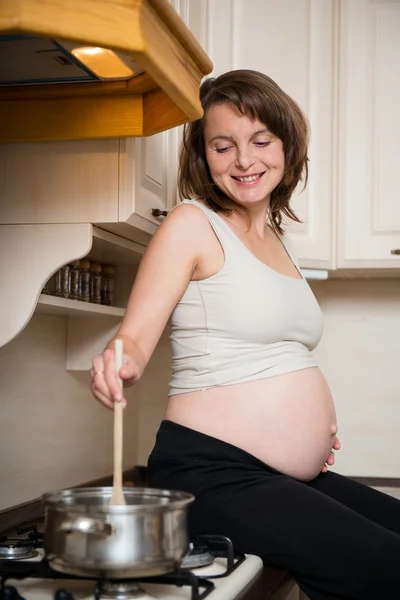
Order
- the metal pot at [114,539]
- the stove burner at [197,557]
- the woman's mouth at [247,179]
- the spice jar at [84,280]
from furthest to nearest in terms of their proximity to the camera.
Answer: the spice jar at [84,280], the woman's mouth at [247,179], the stove burner at [197,557], the metal pot at [114,539]

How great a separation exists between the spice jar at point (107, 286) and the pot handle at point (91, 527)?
1.13 meters

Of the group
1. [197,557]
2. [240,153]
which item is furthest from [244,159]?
[197,557]

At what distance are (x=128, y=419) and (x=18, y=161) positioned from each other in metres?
1.11

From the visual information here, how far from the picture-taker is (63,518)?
0.81m

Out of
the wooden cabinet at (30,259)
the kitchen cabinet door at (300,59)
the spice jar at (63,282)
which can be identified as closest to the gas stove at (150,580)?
the wooden cabinet at (30,259)

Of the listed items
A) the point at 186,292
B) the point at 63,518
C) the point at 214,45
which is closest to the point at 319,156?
the point at 214,45

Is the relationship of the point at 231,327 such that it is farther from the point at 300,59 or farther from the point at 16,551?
the point at 300,59

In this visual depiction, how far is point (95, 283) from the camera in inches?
71.6

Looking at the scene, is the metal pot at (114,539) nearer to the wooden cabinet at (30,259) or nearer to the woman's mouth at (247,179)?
the wooden cabinet at (30,259)

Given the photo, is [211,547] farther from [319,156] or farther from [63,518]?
[319,156]

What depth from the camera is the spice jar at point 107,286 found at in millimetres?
1914

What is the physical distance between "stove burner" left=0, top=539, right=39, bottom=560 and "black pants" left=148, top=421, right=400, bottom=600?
0.70 feet

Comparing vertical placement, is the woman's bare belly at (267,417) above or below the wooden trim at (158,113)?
below

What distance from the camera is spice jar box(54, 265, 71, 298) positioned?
158 centimetres
